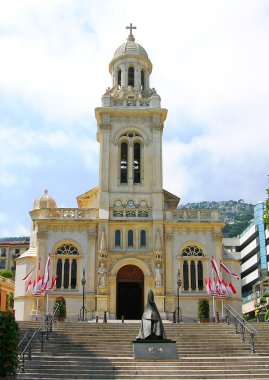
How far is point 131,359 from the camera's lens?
26.4 meters

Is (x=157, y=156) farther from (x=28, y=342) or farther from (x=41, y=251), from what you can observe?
(x=28, y=342)

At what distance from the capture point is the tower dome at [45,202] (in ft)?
168

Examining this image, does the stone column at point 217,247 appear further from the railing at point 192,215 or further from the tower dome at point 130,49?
the tower dome at point 130,49

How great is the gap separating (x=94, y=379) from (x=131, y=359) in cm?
305

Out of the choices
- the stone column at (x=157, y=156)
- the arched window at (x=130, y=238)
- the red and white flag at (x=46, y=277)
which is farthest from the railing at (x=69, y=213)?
the stone column at (x=157, y=156)

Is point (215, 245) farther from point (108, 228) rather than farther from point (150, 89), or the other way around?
point (150, 89)

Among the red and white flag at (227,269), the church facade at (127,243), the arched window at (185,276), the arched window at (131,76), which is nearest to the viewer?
the red and white flag at (227,269)

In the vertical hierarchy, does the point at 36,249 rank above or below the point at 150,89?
below

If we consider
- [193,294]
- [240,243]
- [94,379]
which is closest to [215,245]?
[193,294]

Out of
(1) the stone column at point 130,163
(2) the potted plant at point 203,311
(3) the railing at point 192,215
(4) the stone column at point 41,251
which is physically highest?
(1) the stone column at point 130,163

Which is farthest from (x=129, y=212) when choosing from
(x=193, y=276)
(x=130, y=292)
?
(x=193, y=276)

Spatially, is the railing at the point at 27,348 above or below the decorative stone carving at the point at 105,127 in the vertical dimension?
below

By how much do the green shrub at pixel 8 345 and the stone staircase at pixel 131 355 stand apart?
4.67 meters

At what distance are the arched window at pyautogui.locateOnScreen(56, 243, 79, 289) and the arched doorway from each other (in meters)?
4.00
